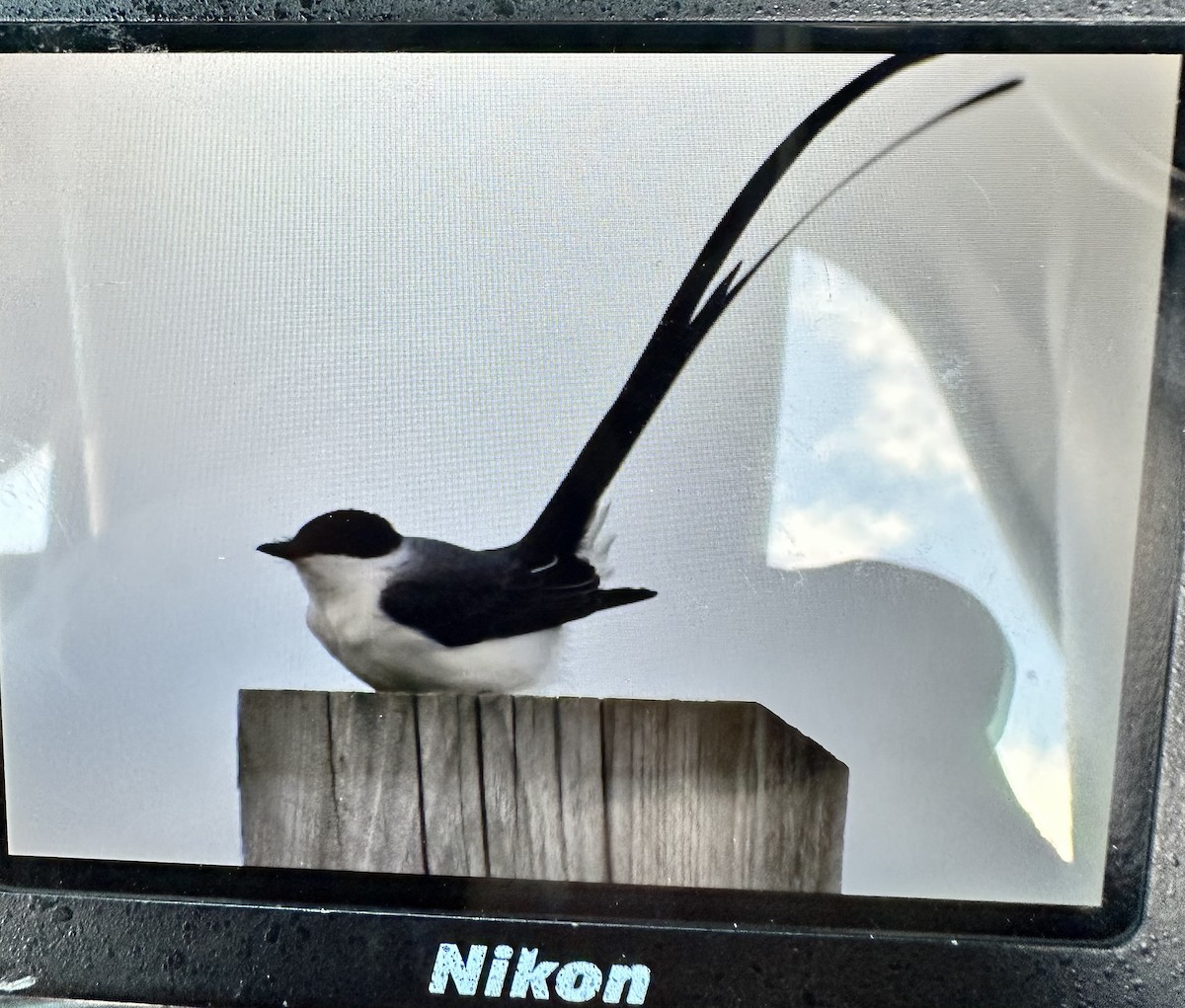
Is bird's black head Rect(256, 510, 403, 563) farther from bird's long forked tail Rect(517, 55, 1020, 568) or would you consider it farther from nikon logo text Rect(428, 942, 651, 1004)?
nikon logo text Rect(428, 942, 651, 1004)

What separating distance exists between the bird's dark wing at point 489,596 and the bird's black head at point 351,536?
0.03m

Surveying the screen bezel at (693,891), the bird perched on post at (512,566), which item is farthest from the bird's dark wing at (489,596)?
the screen bezel at (693,891)

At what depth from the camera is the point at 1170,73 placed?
2.06 ft

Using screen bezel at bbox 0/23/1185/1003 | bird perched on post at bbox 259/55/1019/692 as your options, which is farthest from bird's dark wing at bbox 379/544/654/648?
screen bezel at bbox 0/23/1185/1003

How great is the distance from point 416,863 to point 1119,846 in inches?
21.4

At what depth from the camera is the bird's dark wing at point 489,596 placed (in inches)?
25.8

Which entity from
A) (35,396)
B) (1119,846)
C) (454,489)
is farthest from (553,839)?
(35,396)

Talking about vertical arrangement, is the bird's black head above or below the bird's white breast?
above

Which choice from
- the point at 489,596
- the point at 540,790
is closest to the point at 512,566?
the point at 489,596

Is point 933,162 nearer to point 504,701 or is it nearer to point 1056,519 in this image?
point 1056,519

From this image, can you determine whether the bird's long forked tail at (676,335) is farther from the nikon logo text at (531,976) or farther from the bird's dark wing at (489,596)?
the nikon logo text at (531,976)

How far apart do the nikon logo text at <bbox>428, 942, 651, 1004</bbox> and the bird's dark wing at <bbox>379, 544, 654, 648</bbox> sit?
0.25 meters

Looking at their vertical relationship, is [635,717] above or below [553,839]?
above

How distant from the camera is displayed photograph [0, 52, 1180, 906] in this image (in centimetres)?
64
